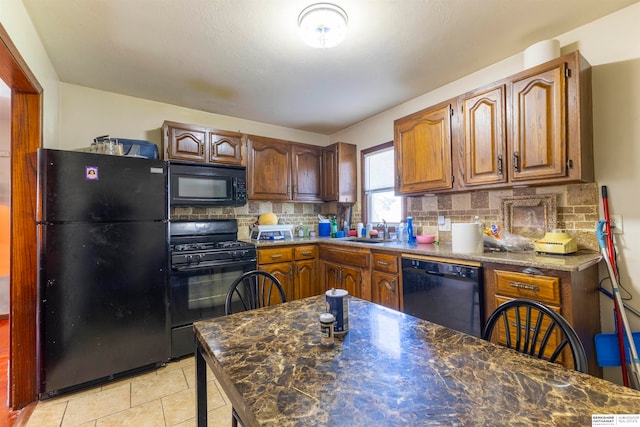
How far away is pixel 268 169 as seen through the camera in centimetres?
346

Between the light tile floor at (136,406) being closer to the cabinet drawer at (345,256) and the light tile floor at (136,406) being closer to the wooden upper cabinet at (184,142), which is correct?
the cabinet drawer at (345,256)

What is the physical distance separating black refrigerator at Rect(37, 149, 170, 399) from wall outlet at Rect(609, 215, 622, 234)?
10.4 ft

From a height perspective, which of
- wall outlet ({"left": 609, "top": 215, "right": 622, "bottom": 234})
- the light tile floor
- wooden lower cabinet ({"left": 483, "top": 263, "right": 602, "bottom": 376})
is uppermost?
wall outlet ({"left": 609, "top": 215, "right": 622, "bottom": 234})

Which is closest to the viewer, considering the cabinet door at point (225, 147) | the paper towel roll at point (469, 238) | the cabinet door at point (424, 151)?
the paper towel roll at point (469, 238)

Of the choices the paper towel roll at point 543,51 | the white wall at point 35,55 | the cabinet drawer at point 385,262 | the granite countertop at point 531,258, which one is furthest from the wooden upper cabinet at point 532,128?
the white wall at point 35,55

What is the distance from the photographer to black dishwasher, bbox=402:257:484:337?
6.32 ft

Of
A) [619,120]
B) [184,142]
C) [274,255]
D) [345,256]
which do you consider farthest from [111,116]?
[619,120]

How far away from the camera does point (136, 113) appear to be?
2.96 metres

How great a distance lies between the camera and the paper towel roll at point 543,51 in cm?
192

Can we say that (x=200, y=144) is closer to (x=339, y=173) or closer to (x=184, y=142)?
(x=184, y=142)

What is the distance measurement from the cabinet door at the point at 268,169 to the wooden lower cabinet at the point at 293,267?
723mm

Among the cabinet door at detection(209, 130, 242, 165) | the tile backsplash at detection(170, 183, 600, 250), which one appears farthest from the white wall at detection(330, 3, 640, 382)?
the cabinet door at detection(209, 130, 242, 165)

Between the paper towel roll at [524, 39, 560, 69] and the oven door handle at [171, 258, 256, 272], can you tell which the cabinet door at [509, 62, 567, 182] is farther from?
the oven door handle at [171, 258, 256, 272]

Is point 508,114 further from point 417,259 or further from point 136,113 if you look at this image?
point 136,113
